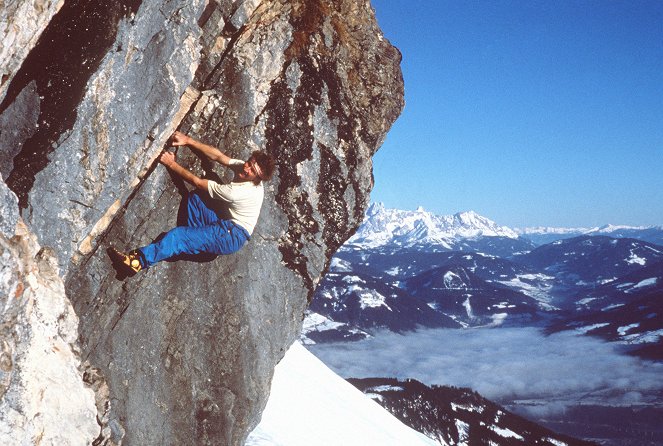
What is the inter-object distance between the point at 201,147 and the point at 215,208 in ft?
4.95

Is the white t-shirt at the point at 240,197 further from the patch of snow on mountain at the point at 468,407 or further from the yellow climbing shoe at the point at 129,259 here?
the patch of snow on mountain at the point at 468,407

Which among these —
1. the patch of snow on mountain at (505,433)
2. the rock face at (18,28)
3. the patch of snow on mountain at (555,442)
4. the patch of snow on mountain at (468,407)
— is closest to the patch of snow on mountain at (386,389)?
the patch of snow on mountain at (468,407)

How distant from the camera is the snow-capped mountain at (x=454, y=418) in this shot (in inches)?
5635

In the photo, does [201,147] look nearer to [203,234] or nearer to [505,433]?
[203,234]

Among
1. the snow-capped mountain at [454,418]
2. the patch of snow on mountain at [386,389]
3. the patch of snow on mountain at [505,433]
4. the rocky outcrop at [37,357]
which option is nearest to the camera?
the rocky outcrop at [37,357]

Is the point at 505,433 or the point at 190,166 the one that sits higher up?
the point at 505,433

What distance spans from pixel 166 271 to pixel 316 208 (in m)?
4.57

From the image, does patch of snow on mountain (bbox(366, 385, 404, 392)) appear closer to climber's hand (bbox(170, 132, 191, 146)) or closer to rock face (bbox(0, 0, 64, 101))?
climber's hand (bbox(170, 132, 191, 146))

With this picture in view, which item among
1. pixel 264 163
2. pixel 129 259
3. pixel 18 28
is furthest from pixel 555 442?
pixel 18 28

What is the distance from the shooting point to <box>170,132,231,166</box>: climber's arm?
1047 cm

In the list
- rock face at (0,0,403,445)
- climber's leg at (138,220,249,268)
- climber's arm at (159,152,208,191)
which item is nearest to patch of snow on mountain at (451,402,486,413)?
rock face at (0,0,403,445)

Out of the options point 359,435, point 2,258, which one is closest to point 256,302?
point 2,258

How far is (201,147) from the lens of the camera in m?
10.7

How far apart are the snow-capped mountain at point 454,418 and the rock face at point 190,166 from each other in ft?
452
